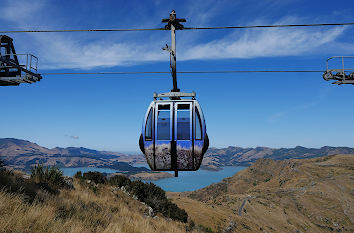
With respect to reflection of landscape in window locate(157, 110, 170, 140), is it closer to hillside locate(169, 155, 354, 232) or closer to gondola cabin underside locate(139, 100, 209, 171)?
gondola cabin underside locate(139, 100, 209, 171)

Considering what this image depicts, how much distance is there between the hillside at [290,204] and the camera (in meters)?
42.7

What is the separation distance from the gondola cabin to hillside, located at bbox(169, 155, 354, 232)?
2697 centimetres

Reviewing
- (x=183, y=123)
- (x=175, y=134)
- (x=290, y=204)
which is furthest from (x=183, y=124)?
(x=290, y=204)

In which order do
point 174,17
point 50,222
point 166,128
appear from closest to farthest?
point 50,222, point 174,17, point 166,128

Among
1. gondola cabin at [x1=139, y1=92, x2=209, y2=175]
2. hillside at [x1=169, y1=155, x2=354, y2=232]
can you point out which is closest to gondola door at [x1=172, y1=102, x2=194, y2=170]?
gondola cabin at [x1=139, y1=92, x2=209, y2=175]

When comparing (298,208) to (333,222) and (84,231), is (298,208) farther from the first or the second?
(84,231)

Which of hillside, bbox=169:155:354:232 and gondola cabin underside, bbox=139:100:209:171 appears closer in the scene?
gondola cabin underside, bbox=139:100:209:171

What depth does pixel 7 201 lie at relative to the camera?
7.88 metres

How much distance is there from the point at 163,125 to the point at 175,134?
0.58 m

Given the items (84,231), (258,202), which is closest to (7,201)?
(84,231)

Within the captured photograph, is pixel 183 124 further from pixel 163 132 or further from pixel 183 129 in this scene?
pixel 163 132

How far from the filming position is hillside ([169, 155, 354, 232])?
140 ft

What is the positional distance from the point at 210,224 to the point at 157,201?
1146 centimetres

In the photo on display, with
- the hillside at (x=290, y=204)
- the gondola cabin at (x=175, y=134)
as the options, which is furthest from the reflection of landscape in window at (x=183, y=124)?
the hillside at (x=290, y=204)
